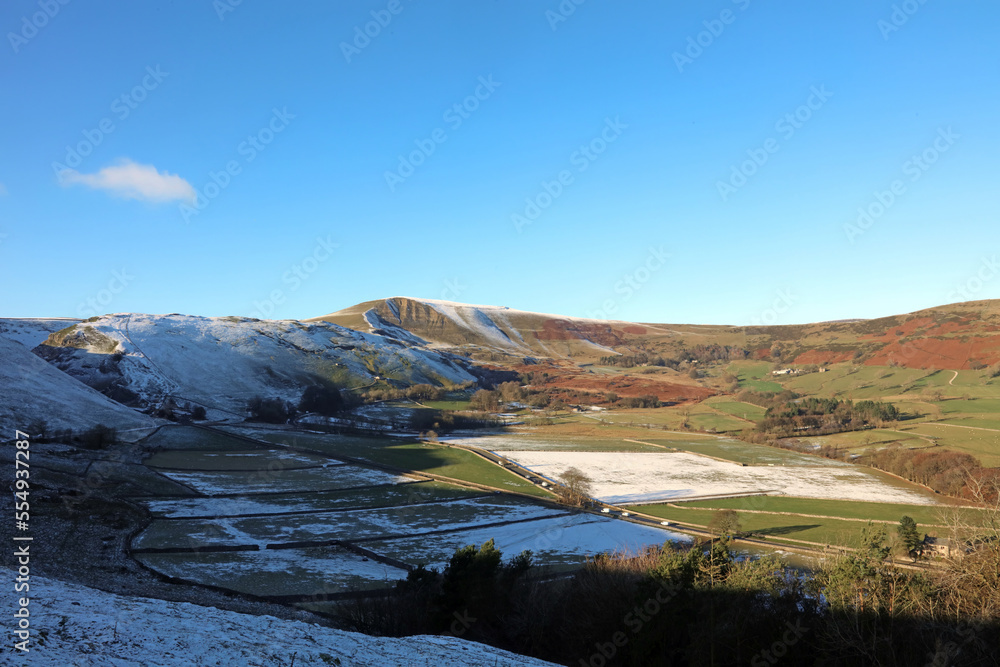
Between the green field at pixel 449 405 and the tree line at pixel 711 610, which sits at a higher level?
the green field at pixel 449 405

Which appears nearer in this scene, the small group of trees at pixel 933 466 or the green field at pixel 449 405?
the small group of trees at pixel 933 466

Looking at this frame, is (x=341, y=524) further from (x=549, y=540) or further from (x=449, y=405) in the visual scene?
(x=449, y=405)

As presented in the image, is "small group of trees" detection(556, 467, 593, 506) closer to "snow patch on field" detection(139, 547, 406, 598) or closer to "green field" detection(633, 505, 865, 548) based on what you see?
"green field" detection(633, 505, 865, 548)

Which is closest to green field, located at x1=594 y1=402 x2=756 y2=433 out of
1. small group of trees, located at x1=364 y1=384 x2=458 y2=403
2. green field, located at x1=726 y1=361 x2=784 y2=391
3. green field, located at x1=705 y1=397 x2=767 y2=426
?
green field, located at x1=705 y1=397 x2=767 y2=426

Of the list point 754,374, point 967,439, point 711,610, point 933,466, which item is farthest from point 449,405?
point 711,610

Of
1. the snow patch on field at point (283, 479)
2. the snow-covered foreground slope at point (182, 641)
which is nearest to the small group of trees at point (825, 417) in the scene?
the snow patch on field at point (283, 479)

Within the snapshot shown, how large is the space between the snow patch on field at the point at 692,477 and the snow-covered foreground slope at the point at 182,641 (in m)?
54.6

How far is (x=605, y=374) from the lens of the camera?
198875 millimetres

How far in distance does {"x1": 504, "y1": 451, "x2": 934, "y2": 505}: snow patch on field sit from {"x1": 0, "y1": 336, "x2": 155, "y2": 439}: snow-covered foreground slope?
189 ft

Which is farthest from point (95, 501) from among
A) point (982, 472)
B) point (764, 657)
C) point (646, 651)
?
point (982, 472)

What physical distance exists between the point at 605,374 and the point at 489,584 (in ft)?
572

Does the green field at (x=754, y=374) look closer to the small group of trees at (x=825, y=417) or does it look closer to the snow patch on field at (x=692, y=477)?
the small group of trees at (x=825, y=417)

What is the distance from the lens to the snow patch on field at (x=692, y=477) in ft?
220

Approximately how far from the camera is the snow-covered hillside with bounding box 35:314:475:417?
355ft
